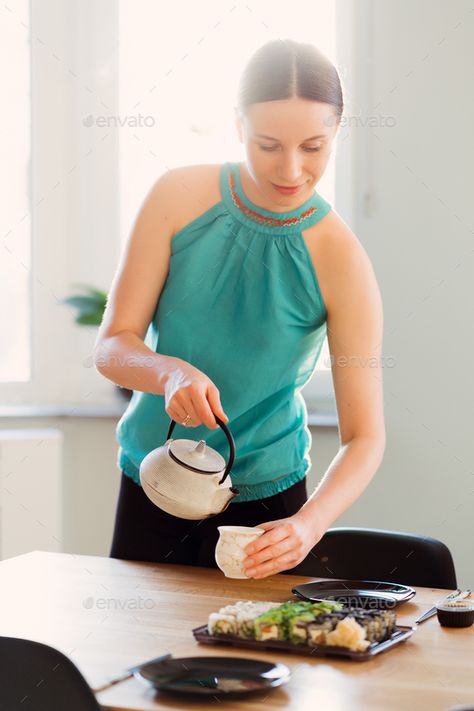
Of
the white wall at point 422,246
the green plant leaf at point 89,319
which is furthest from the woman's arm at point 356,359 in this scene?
Result: the green plant leaf at point 89,319

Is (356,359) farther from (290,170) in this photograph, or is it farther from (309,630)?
(309,630)

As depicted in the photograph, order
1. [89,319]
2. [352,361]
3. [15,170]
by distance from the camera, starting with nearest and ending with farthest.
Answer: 1. [352,361]
2. [89,319]
3. [15,170]

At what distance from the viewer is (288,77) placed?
1675 millimetres

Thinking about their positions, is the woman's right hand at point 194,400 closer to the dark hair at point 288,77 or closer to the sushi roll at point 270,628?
the sushi roll at point 270,628

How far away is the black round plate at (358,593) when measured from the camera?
160cm

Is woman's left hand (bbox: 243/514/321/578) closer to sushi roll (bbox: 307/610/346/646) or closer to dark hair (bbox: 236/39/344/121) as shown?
sushi roll (bbox: 307/610/346/646)

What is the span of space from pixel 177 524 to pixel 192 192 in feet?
1.97

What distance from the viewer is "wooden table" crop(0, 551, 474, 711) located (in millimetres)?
1185

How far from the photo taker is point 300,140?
1.67 meters

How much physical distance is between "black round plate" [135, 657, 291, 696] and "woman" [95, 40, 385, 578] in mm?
533

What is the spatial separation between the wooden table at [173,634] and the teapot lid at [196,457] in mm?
217

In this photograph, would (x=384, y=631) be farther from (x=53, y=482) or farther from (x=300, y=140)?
(x=53, y=482)

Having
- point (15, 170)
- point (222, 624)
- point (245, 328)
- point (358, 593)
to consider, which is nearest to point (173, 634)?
point (222, 624)

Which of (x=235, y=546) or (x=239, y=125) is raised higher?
(x=239, y=125)
